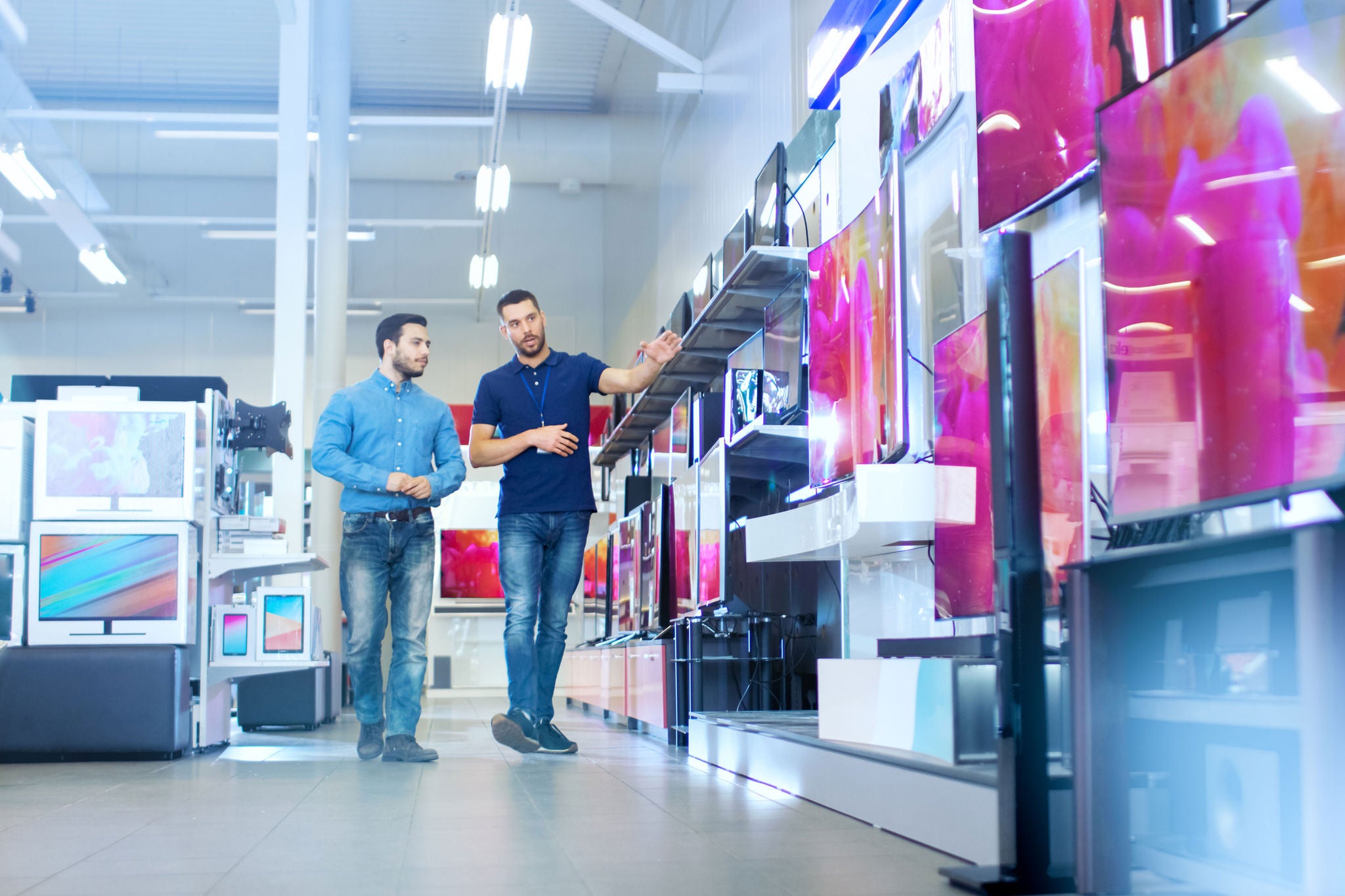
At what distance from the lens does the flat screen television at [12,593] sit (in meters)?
4.88

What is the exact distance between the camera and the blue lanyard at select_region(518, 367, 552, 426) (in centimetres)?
473

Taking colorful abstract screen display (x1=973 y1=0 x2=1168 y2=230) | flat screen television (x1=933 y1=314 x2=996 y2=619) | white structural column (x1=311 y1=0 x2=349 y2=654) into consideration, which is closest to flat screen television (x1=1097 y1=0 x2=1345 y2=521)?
colorful abstract screen display (x1=973 y1=0 x2=1168 y2=230)

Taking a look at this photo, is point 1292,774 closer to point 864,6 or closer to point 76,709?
point 864,6

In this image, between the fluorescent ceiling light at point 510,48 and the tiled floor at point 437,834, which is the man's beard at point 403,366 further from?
the fluorescent ceiling light at point 510,48

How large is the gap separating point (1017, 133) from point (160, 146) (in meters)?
14.5

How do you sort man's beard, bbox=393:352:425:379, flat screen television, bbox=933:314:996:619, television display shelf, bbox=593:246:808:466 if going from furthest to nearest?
television display shelf, bbox=593:246:808:466
man's beard, bbox=393:352:425:379
flat screen television, bbox=933:314:996:619

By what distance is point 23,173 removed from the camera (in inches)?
430

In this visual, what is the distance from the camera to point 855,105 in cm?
460

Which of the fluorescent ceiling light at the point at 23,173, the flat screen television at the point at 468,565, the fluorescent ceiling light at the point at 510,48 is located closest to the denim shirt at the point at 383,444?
the fluorescent ceiling light at the point at 510,48

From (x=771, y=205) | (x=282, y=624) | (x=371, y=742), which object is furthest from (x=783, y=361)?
(x=282, y=624)

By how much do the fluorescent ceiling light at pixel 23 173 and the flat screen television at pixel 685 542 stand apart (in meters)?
7.12

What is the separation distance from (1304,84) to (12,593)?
470cm

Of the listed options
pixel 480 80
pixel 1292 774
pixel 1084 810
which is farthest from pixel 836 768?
pixel 480 80

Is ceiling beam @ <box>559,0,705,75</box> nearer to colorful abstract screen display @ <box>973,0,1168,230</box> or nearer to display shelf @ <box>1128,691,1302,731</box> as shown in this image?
colorful abstract screen display @ <box>973,0,1168,230</box>
